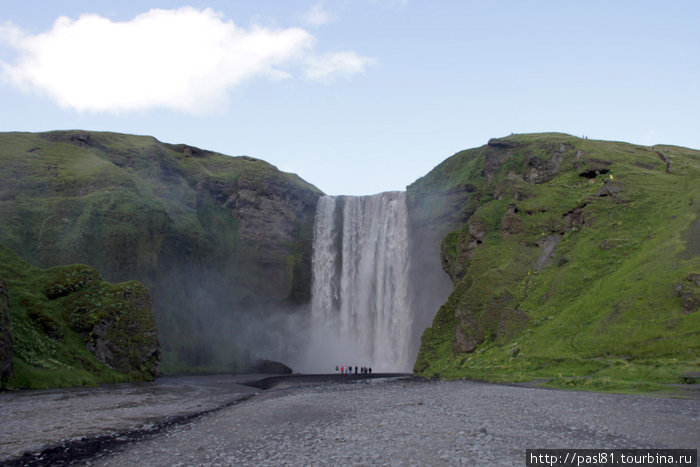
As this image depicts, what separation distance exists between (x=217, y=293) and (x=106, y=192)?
69.8ft

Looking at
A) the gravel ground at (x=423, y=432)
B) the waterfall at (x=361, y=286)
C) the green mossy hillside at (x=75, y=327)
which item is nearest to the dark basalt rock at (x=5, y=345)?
the green mossy hillside at (x=75, y=327)

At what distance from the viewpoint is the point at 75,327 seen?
41.4 meters

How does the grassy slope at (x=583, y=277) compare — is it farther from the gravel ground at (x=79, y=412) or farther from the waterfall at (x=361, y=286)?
the gravel ground at (x=79, y=412)

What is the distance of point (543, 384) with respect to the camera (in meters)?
25.4

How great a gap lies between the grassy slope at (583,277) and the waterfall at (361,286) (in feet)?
42.5

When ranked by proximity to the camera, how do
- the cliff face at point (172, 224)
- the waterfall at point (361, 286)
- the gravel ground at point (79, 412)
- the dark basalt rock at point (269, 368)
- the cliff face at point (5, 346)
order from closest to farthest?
the gravel ground at point (79, 412) → the cliff face at point (5, 346) → the cliff face at point (172, 224) → the dark basalt rock at point (269, 368) → the waterfall at point (361, 286)

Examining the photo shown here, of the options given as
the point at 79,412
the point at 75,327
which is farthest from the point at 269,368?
the point at 79,412

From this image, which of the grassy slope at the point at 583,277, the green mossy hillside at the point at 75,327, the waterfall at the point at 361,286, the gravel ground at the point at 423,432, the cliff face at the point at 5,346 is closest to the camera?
the gravel ground at the point at 423,432

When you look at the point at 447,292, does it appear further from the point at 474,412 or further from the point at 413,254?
the point at 474,412

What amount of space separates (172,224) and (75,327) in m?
30.6

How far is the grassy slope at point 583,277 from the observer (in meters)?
25.9

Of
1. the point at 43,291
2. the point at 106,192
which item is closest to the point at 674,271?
the point at 43,291

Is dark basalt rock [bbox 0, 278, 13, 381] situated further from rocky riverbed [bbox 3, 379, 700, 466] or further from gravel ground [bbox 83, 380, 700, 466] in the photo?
gravel ground [bbox 83, 380, 700, 466]

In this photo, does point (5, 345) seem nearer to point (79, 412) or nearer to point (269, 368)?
point (79, 412)
